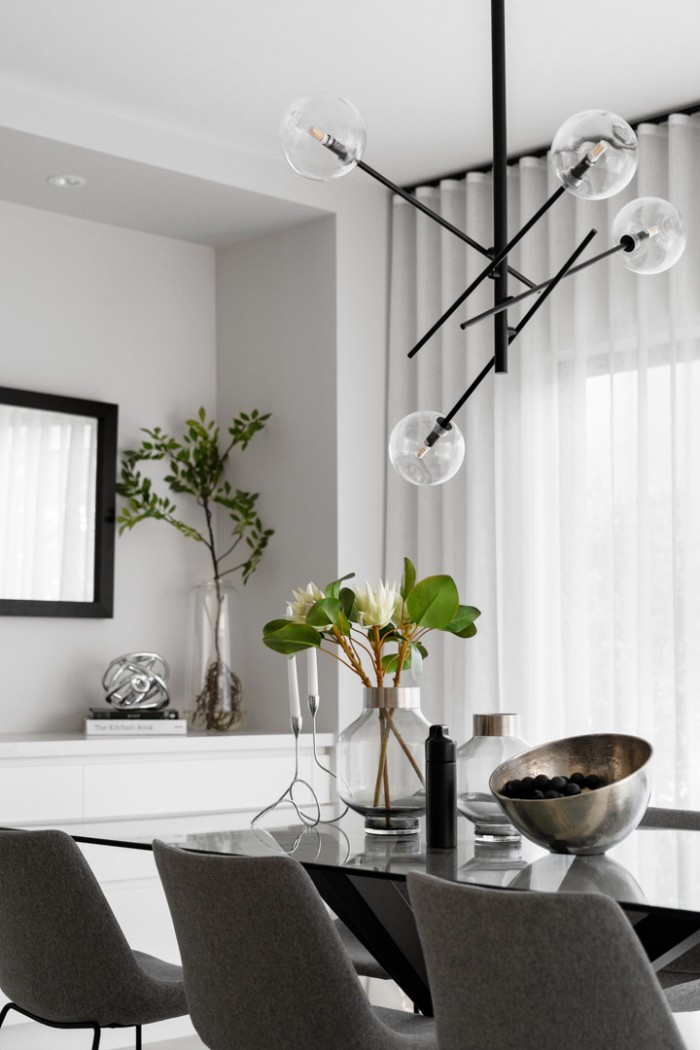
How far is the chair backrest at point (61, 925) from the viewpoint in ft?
7.39

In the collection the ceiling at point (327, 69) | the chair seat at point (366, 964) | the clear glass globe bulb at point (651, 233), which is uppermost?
the ceiling at point (327, 69)

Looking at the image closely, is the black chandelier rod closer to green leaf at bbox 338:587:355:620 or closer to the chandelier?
the chandelier

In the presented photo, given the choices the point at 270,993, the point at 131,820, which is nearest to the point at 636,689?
the point at 131,820

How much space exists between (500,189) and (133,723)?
222cm

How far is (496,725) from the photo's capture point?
7.79ft

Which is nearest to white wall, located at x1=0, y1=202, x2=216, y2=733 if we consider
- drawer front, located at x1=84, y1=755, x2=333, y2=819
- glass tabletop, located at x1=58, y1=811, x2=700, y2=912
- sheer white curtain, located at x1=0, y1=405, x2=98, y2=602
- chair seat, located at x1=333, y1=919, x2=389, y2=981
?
sheer white curtain, located at x1=0, y1=405, x2=98, y2=602

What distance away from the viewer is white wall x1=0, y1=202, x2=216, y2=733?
4340mm

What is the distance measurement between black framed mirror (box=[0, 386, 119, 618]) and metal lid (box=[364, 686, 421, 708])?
2.06m

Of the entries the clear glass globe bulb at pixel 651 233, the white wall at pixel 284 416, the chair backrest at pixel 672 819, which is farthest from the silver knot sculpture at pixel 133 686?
the clear glass globe bulb at pixel 651 233

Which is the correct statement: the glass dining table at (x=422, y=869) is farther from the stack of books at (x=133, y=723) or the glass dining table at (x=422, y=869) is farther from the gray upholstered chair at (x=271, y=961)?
the stack of books at (x=133, y=723)

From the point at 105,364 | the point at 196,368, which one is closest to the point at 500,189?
the point at 105,364

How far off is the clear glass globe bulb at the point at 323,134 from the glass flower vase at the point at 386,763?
0.95 m

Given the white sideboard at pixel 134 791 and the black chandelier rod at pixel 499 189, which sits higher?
the black chandelier rod at pixel 499 189

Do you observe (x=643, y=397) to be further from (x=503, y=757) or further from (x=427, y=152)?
(x=503, y=757)
